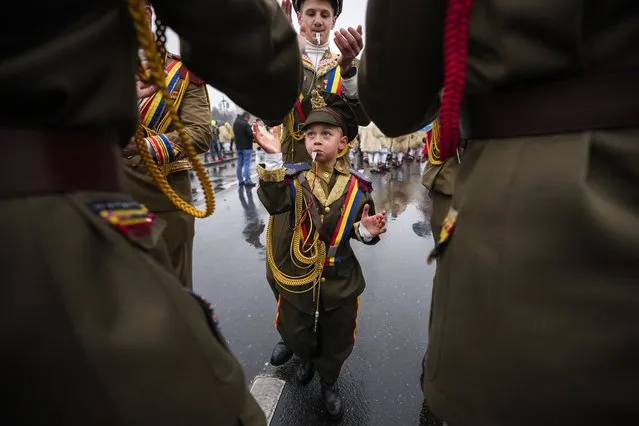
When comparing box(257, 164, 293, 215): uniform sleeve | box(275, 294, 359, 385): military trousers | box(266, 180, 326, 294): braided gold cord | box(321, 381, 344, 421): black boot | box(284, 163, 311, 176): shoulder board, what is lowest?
box(321, 381, 344, 421): black boot

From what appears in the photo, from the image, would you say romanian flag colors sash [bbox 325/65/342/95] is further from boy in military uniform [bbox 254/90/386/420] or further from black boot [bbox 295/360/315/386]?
black boot [bbox 295/360/315/386]

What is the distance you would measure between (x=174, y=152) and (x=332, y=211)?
97 cm

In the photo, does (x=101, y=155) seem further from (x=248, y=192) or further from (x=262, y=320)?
(x=248, y=192)

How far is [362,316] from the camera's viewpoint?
3.05m

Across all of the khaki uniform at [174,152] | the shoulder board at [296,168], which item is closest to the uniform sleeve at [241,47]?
the shoulder board at [296,168]

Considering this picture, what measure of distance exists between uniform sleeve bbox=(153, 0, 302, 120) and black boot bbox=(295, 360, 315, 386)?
173 centimetres

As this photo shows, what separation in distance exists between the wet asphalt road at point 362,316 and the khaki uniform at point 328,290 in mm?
279

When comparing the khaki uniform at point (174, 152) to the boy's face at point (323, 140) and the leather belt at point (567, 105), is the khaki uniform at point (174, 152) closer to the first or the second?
the boy's face at point (323, 140)

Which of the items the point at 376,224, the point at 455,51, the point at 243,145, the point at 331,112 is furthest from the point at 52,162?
the point at 243,145

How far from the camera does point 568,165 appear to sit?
2.07 ft

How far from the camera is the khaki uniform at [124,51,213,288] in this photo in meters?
2.09

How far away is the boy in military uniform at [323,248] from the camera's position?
2.04m

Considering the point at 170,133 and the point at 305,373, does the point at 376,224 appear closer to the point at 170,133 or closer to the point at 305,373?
the point at 305,373

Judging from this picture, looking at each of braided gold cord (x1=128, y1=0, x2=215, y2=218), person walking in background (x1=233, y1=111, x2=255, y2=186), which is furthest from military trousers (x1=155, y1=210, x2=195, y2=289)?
person walking in background (x1=233, y1=111, x2=255, y2=186)
